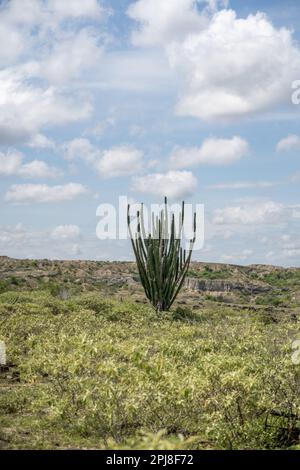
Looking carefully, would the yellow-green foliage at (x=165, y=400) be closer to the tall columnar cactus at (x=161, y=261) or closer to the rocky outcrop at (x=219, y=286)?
the tall columnar cactus at (x=161, y=261)

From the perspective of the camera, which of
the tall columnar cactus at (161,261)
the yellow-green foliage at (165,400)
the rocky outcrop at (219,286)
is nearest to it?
the yellow-green foliage at (165,400)

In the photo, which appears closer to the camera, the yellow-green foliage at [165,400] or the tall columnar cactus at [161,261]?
the yellow-green foliage at [165,400]

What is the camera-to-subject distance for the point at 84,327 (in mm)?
16219

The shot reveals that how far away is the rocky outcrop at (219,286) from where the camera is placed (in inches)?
1929

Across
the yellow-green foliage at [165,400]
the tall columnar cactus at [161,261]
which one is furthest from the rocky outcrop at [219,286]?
the yellow-green foliage at [165,400]

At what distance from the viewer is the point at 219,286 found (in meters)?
49.9

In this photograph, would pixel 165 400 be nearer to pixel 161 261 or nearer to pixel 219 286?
pixel 161 261

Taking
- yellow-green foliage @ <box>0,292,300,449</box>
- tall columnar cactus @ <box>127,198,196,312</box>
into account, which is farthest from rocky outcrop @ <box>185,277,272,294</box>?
yellow-green foliage @ <box>0,292,300,449</box>

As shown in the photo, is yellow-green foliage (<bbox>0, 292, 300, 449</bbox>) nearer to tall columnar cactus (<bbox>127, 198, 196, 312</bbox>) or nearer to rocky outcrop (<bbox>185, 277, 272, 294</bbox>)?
tall columnar cactus (<bbox>127, 198, 196, 312</bbox>)

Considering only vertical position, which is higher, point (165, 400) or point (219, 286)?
point (219, 286)

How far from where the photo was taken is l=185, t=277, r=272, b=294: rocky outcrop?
49.0m

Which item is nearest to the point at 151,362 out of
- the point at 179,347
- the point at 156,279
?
the point at 179,347

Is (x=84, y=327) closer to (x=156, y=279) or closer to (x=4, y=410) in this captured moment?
(x=4, y=410)

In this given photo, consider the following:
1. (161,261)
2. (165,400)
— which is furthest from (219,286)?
(165,400)
